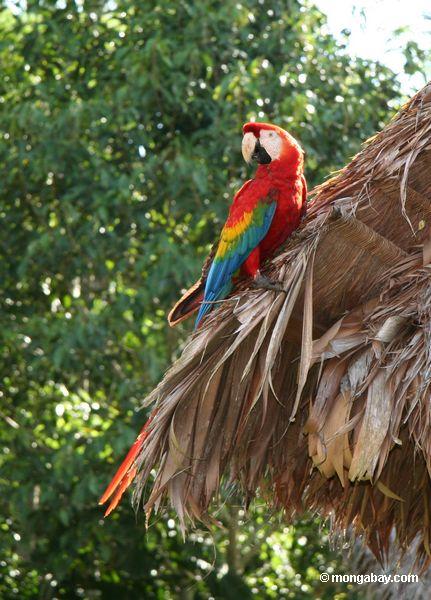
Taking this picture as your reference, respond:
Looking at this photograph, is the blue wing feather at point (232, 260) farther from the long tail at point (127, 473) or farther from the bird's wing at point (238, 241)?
the long tail at point (127, 473)

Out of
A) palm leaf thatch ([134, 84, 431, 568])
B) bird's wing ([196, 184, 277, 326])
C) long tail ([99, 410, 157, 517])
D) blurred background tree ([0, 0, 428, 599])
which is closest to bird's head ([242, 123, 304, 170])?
bird's wing ([196, 184, 277, 326])

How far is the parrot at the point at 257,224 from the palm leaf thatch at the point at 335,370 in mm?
227

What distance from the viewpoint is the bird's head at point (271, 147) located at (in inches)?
104

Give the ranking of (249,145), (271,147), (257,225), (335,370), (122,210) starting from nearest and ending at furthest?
(335,370) < (257,225) < (271,147) < (249,145) < (122,210)

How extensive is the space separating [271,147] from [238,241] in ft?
1.04

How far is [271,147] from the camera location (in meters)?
2.69

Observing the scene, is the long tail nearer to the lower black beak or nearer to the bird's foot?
the bird's foot

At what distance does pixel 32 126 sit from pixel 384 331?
2937 mm

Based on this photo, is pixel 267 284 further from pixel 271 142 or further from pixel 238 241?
pixel 271 142

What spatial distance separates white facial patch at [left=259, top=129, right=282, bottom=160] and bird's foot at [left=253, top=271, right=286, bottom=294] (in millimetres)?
596

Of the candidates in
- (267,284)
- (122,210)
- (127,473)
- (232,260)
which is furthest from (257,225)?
Answer: (122,210)

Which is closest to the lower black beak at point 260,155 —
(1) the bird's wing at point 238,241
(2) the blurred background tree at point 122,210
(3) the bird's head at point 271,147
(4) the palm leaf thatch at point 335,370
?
(3) the bird's head at point 271,147

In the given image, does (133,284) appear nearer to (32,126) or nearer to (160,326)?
(160,326)

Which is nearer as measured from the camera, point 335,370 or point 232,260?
point 335,370
